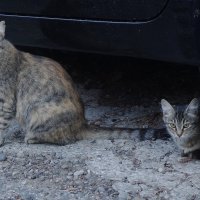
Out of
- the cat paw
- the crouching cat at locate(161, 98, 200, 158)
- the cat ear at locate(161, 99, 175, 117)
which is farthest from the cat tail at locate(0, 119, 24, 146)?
the crouching cat at locate(161, 98, 200, 158)

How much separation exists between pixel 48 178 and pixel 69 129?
2.12 feet

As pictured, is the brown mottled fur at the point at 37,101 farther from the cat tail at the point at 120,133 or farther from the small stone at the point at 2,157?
the small stone at the point at 2,157

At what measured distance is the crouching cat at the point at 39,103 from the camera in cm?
457

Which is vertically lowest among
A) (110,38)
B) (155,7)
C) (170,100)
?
(170,100)

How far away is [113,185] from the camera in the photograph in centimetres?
388

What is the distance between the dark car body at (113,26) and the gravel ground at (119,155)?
793 millimetres

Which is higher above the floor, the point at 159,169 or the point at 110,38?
the point at 110,38

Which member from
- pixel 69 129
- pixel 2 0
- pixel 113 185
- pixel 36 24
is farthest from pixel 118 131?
pixel 2 0

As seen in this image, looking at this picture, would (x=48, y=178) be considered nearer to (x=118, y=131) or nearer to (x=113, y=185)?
(x=113, y=185)

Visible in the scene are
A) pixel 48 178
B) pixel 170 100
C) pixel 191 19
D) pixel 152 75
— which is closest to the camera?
pixel 191 19

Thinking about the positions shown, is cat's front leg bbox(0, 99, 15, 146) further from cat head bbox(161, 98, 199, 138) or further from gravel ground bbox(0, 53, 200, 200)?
cat head bbox(161, 98, 199, 138)

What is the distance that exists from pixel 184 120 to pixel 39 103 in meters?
1.21

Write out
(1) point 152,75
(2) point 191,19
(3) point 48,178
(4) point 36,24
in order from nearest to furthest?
(2) point 191,19 → (3) point 48,178 → (4) point 36,24 → (1) point 152,75

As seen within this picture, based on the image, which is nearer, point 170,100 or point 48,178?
point 48,178
